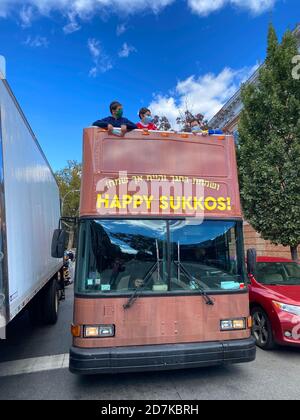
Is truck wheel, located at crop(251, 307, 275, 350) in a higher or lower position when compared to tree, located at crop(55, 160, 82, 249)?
lower

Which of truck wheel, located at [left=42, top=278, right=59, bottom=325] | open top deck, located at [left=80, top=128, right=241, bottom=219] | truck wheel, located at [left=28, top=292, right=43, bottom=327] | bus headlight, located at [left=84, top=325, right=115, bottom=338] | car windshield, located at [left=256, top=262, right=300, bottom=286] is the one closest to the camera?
bus headlight, located at [left=84, top=325, right=115, bottom=338]

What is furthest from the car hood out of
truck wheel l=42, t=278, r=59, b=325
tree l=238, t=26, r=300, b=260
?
truck wheel l=42, t=278, r=59, b=325

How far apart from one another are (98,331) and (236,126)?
18.3 metres

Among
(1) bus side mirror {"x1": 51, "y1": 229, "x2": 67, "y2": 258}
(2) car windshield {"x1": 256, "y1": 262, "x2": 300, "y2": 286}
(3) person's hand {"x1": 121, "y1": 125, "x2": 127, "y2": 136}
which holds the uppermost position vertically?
(3) person's hand {"x1": 121, "y1": 125, "x2": 127, "y2": 136}

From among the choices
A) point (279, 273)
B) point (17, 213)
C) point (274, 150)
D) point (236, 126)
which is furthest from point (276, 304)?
point (236, 126)

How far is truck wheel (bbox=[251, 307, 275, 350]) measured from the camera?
6.26m

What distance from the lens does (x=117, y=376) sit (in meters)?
5.09

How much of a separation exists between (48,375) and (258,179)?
7.71 m

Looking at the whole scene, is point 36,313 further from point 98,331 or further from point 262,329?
point 262,329

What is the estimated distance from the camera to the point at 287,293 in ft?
20.7

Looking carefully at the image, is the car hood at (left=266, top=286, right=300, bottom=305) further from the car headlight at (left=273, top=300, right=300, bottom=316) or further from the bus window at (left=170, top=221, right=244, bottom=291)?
the bus window at (left=170, top=221, right=244, bottom=291)

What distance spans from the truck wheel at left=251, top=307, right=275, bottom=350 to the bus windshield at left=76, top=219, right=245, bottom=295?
1860mm
